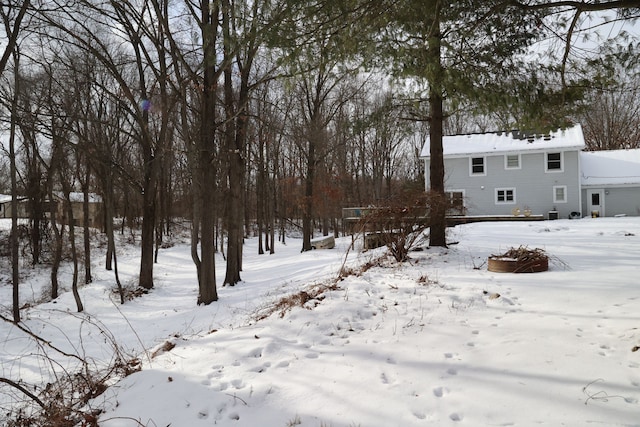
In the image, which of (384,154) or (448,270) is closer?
(448,270)

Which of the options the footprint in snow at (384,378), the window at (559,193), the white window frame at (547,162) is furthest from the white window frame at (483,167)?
the footprint in snow at (384,378)

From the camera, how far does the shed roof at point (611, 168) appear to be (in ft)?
72.1

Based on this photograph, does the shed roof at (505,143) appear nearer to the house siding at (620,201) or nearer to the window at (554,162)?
the window at (554,162)

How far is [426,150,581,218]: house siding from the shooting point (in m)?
22.0

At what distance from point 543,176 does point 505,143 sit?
280cm

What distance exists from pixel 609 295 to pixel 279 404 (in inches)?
176

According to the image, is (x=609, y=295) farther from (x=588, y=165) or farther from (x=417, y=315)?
(x=588, y=165)

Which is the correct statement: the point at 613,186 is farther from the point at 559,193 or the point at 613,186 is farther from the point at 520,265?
the point at 520,265

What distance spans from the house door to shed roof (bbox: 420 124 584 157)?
2.80 m

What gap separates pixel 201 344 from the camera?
4.58m

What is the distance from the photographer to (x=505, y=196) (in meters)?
23.3

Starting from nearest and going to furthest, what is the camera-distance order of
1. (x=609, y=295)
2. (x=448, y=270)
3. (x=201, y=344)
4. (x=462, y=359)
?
(x=462, y=359)
(x=201, y=344)
(x=609, y=295)
(x=448, y=270)

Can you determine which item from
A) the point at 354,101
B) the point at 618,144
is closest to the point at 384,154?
the point at 354,101

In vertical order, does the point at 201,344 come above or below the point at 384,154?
below
